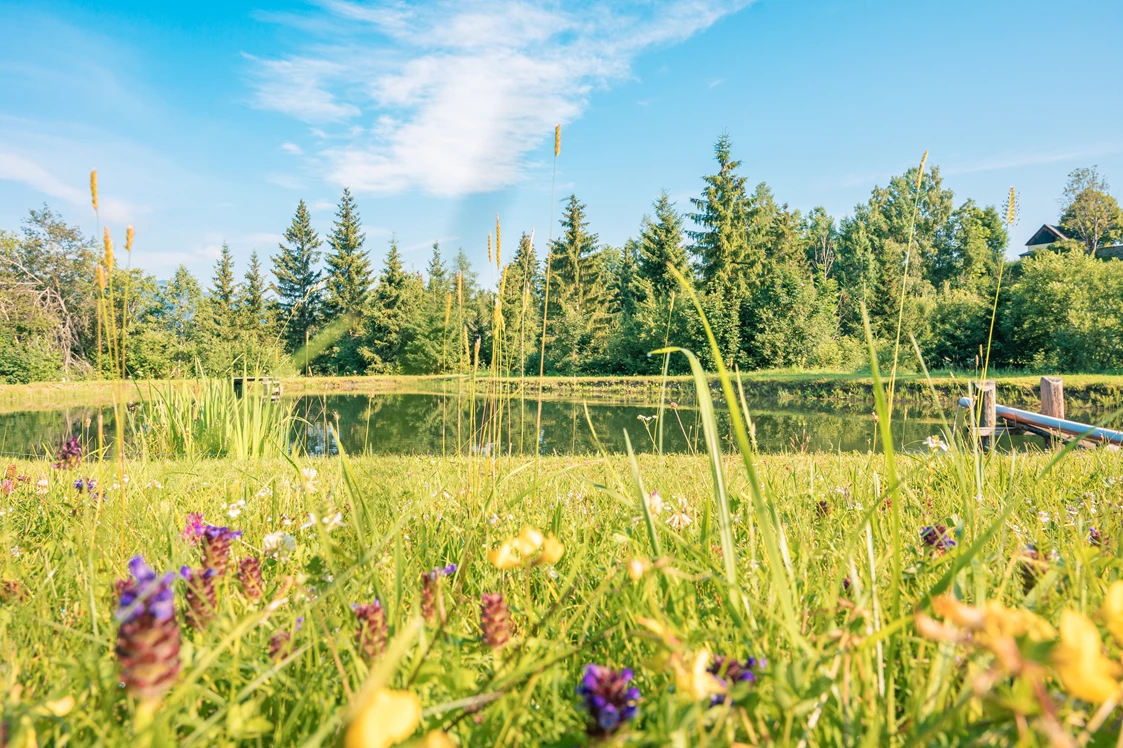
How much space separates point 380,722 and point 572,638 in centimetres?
62

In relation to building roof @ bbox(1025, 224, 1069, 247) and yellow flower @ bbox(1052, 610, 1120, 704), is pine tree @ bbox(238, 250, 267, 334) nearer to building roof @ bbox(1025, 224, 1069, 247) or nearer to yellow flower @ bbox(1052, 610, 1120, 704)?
yellow flower @ bbox(1052, 610, 1120, 704)

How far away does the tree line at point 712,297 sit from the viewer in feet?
59.5

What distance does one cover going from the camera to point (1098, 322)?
16531mm

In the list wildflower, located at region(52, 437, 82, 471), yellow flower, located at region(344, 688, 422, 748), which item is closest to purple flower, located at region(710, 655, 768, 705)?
yellow flower, located at region(344, 688, 422, 748)

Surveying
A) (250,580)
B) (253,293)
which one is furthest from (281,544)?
(253,293)

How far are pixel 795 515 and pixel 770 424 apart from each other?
12.1m

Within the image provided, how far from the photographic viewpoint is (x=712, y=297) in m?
24.8

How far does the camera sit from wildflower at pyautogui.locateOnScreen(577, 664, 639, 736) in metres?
0.48

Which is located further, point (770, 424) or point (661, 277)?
→ point (661, 277)

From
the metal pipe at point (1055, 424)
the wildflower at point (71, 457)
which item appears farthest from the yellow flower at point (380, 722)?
the metal pipe at point (1055, 424)

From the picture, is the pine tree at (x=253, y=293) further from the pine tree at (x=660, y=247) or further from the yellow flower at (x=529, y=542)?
the yellow flower at (x=529, y=542)

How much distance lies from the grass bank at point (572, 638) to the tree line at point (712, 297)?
1188 centimetres

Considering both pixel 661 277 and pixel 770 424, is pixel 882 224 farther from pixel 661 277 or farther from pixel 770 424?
pixel 770 424

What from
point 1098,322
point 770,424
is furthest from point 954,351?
point 770,424
